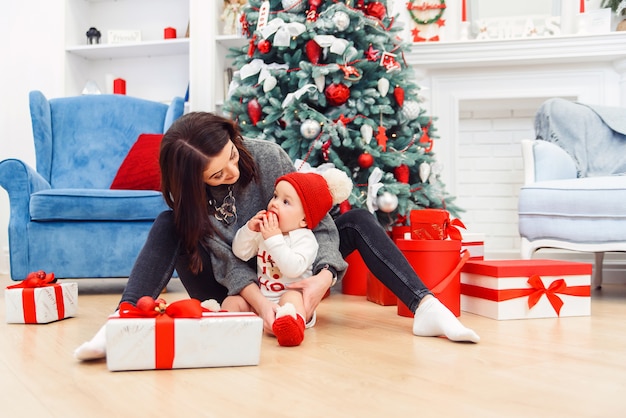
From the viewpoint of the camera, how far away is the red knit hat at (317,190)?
1.59 metres

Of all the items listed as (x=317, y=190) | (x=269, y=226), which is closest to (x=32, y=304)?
(x=269, y=226)

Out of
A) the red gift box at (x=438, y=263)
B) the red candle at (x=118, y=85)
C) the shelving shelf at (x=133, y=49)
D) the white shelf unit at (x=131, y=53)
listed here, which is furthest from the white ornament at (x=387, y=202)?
the red candle at (x=118, y=85)

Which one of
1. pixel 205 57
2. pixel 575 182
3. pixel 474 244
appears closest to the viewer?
pixel 474 244

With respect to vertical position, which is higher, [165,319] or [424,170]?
[424,170]

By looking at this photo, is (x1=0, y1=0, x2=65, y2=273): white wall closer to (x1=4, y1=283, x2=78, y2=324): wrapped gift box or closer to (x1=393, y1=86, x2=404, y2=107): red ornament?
(x1=4, y1=283, x2=78, y2=324): wrapped gift box

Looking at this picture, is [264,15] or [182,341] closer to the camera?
[182,341]

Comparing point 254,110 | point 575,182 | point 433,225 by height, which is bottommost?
point 433,225

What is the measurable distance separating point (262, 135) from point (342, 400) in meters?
1.74

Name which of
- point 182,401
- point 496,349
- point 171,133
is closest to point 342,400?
point 182,401

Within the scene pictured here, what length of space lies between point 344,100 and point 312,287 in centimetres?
119

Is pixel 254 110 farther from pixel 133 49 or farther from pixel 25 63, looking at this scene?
pixel 25 63

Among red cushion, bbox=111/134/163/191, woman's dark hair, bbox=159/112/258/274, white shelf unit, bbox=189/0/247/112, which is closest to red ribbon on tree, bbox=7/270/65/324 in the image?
woman's dark hair, bbox=159/112/258/274

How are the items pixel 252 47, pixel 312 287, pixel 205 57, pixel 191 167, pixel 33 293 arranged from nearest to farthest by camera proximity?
pixel 191 167, pixel 312 287, pixel 33 293, pixel 252 47, pixel 205 57

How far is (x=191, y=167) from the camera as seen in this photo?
1458 mm
